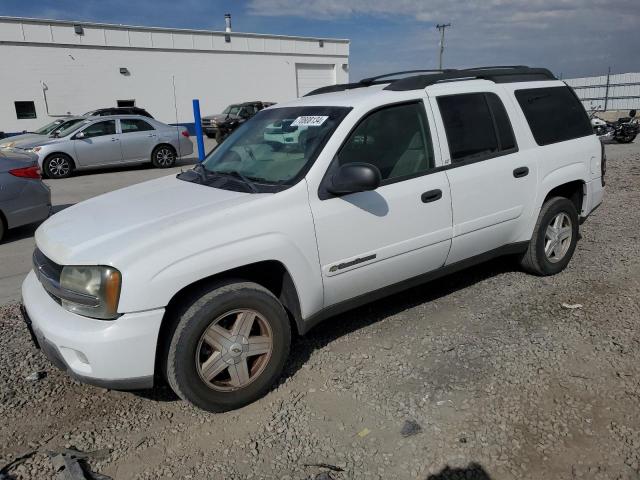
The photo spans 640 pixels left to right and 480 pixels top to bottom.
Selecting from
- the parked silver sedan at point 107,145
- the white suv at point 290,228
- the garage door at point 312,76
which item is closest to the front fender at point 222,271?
the white suv at point 290,228

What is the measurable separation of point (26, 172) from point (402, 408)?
21.0 ft

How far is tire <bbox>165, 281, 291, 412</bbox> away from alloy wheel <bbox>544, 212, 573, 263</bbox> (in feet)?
9.46

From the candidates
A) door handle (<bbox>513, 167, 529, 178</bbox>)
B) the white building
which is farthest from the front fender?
the white building

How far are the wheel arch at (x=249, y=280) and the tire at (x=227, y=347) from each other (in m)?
0.05

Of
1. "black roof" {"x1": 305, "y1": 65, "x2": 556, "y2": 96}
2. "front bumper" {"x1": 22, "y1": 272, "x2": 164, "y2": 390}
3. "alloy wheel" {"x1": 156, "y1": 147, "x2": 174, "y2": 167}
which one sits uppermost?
"black roof" {"x1": 305, "y1": 65, "x2": 556, "y2": 96}

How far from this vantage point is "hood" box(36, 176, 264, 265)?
2.77m

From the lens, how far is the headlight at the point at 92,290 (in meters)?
2.63

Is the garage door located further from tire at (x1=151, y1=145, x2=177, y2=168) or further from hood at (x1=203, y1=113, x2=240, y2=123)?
tire at (x1=151, y1=145, x2=177, y2=168)

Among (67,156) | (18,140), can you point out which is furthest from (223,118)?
(67,156)

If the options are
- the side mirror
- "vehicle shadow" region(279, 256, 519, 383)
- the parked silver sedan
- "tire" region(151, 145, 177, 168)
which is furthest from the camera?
"tire" region(151, 145, 177, 168)

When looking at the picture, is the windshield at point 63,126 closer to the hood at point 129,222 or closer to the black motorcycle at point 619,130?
the hood at point 129,222

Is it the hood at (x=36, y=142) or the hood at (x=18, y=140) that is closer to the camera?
the hood at (x=36, y=142)

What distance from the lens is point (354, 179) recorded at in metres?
3.15

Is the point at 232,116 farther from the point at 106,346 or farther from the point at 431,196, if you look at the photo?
the point at 106,346
